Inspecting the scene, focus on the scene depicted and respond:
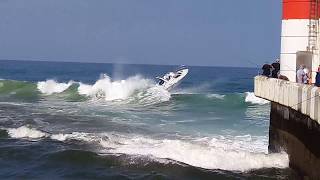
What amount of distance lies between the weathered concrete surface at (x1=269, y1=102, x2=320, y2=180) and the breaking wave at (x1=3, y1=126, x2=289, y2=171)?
390 mm

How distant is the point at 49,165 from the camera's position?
15.2m

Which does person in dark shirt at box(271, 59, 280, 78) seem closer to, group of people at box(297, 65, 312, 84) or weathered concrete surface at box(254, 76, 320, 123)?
weathered concrete surface at box(254, 76, 320, 123)

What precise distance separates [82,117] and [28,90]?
77.9 ft

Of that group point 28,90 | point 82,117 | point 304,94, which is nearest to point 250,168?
point 304,94

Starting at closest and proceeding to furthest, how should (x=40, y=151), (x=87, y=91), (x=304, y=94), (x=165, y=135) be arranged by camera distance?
(x=304, y=94) → (x=40, y=151) → (x=165, y=135) → (x=87, y=91)

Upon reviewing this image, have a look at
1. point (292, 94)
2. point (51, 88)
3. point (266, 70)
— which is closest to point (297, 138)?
point (292, 94)

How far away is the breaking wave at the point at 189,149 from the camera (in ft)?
47.0

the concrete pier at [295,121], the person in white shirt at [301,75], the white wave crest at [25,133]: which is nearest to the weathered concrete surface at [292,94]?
the concrete pier at [295,121]

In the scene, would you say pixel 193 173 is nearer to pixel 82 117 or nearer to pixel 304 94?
pixel 304 94

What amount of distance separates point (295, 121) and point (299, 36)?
2400 millimetres

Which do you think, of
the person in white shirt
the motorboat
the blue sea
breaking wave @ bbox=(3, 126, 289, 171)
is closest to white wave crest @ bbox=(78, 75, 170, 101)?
the motorboat

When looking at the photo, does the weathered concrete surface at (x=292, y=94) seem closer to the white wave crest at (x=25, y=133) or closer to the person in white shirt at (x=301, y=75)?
the person in white shirt at (x=301, y=75)

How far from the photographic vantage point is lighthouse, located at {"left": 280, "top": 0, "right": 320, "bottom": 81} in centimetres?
1425

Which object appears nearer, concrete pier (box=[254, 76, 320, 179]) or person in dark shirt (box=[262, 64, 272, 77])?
concrete pier (box=[254, 76, 320, 179])
